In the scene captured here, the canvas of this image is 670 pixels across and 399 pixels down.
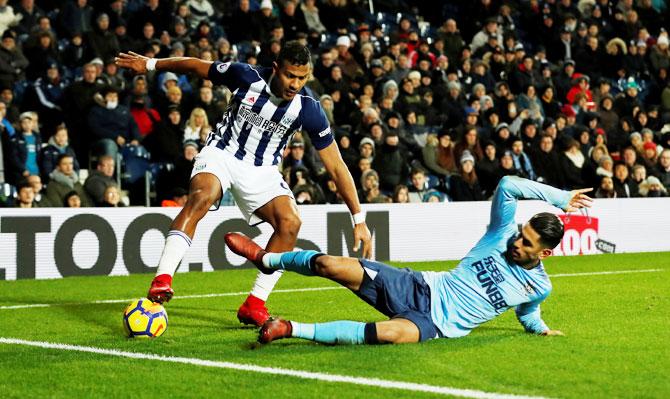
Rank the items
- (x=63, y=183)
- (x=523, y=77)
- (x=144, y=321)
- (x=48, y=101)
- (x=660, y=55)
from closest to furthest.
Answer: (x=144, y=321), (x=63, y=183), (x=48, y=101), (x=523, y=77), (x=660, y=55)

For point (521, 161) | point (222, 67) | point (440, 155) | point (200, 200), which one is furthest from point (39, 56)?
point (200, 200)

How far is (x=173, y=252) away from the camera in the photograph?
25.8 ft

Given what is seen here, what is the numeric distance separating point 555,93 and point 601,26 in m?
4.95

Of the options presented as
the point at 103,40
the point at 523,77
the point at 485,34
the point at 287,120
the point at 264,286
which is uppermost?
the point at 485,34

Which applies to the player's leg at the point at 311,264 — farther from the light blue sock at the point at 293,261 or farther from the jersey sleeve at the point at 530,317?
the jersey sleeve at the point at 530,317

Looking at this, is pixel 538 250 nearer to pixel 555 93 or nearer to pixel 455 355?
pixel 455 355

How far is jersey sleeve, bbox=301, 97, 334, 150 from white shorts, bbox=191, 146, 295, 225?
445 millimetres

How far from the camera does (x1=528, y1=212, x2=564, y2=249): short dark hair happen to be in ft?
22.8

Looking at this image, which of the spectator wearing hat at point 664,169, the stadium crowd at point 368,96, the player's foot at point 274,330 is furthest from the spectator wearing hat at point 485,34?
the player's foot at point 274,330

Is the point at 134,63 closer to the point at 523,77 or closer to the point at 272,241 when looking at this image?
the point at 272,241

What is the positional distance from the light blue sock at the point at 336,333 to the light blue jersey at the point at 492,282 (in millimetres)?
623

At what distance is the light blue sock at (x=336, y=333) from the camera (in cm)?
680

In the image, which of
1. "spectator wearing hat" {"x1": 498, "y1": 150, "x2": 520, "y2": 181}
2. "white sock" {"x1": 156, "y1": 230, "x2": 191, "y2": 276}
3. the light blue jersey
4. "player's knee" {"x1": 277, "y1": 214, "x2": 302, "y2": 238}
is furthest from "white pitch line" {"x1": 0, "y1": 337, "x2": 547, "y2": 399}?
"spectator wearing hat" {"x1": 498, "y1": 150, "x2": 520, "y2": 181}

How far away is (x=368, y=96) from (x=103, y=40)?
491 centimetres
